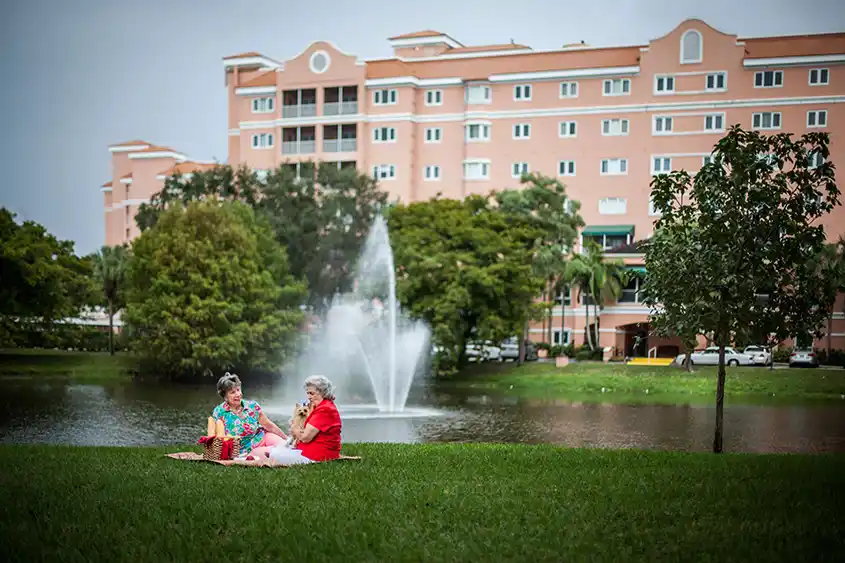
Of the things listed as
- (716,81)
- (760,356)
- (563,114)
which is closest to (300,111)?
(563,114)

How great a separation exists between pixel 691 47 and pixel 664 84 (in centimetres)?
311

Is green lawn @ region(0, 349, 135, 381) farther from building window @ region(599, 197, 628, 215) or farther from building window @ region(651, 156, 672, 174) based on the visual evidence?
building window @ region(651, 156, 672, 174)

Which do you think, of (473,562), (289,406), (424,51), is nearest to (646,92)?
(424,51)

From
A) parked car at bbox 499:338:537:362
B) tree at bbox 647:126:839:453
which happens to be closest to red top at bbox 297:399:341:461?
tree at bbox 647:126:839:453

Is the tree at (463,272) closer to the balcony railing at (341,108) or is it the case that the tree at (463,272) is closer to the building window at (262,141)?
the balcony railing at (341,108)

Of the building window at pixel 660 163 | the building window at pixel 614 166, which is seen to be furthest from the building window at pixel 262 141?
the building window at pixel 660 163

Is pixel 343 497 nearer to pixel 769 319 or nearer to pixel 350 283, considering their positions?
pixel 769 319

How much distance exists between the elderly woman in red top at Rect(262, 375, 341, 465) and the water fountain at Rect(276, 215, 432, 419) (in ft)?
83.9

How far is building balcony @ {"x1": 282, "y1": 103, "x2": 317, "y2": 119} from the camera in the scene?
3351 inches

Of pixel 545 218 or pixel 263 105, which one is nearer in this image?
pixel 545 218

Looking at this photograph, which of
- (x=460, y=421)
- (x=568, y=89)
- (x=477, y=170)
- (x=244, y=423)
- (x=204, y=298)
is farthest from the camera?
(x=477, y=170)

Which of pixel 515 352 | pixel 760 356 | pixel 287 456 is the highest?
pixel 287 456

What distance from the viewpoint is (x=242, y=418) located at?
49.3 feet

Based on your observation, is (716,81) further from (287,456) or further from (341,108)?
(287,456)
